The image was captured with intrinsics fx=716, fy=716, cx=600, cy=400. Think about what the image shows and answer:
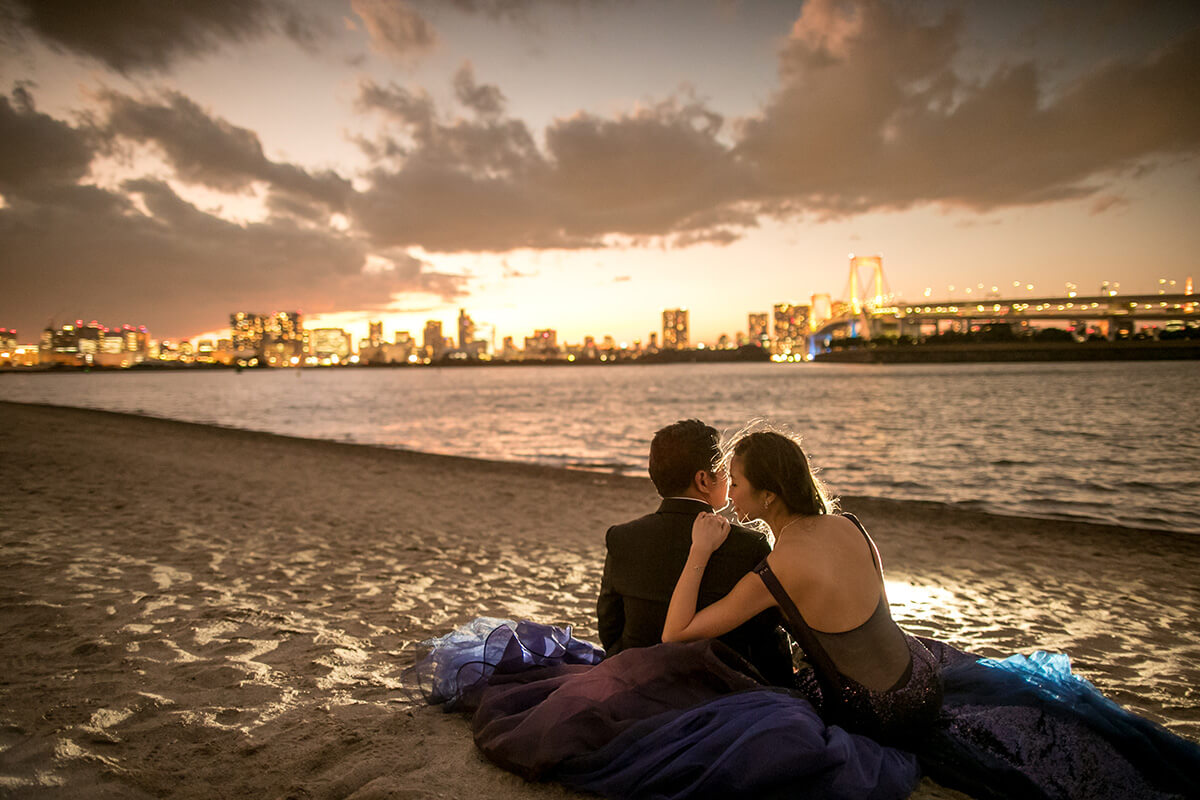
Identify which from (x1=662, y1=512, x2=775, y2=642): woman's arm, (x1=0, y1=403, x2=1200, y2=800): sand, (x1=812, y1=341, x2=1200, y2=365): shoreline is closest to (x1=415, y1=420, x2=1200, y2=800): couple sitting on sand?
(x1=662, y1=512, x2=775, y2=642): woman's arm

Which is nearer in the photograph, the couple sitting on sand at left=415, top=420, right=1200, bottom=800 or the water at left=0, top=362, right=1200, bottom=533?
the couple sitting on sand at left=415, top=420, right=1200, bottom=800

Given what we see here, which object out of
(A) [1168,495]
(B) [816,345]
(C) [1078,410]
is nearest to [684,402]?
(C) [1078,410]

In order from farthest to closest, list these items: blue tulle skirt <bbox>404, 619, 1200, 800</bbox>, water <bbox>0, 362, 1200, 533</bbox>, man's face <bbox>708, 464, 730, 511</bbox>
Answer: water <bbox>0, 362, 1200, 533</bbox> → man's face <bbox>708, 464, 730, 511</bbox> → blue tulle skirt <bbox>404, 619, 1200, 800</bbox>

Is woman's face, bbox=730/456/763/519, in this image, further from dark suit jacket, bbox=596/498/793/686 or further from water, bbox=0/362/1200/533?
water, bbox=0/362/1200/533

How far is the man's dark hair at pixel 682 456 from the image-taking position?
2.54 metres

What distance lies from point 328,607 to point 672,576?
11.1 ft

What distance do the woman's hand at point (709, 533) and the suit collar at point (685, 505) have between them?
0.10 meters

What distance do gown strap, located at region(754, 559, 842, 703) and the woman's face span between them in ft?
0.58

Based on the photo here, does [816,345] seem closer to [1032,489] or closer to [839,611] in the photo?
[1032,489]

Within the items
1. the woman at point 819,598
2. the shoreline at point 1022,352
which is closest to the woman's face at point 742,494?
the woman at point 819,598

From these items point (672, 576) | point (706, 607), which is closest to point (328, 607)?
point (672, 576)

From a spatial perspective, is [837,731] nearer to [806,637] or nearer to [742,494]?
[806,637]

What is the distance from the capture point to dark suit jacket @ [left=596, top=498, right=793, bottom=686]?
8.13 ft

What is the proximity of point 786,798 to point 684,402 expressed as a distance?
1862 inches
